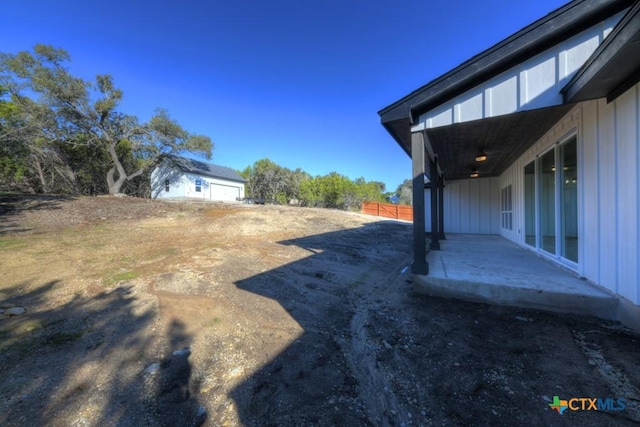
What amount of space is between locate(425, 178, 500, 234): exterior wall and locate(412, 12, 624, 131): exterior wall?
662 centimetres

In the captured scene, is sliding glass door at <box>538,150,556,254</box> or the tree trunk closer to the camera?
sliding glass door at <box>538,150,556,254</box>

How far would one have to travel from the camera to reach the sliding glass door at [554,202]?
12.8 feet

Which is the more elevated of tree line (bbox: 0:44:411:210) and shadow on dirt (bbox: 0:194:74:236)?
tree line (bbox: 0:44:411:210)

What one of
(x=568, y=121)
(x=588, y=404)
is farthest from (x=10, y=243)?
(x=568, y=121)

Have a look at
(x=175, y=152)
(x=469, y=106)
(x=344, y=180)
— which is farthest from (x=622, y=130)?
(x=344, y=180)

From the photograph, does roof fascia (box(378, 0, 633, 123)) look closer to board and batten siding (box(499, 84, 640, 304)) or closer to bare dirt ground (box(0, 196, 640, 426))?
board and batten siding (box(499, 84, 640, 304))

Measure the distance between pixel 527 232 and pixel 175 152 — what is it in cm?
2292

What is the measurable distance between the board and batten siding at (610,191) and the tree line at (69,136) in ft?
60.6

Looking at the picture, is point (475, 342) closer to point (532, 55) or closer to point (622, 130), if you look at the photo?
point (622, 130)

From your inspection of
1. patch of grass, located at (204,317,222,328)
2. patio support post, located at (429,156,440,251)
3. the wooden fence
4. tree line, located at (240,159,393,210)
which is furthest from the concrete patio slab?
tree line, located at (240,159,393,210)

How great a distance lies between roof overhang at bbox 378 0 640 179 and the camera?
2.88 meters

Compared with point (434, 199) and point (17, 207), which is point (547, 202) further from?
point (17, 207)

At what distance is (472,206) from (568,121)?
22.8 feet

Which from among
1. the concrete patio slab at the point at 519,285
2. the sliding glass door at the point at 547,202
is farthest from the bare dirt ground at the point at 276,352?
the sliding glass door at the point at 547,202
